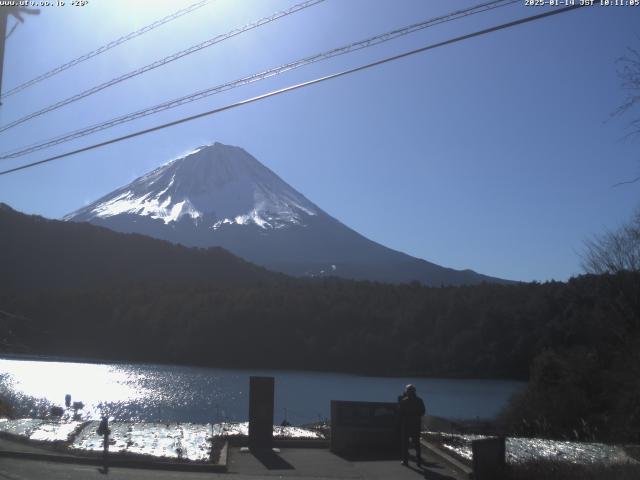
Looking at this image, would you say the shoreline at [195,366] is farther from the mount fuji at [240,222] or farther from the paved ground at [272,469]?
the mount fuji at [240,222]

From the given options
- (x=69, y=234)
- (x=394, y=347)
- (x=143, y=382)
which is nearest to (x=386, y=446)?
(x=143, y=382)

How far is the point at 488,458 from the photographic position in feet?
35.0

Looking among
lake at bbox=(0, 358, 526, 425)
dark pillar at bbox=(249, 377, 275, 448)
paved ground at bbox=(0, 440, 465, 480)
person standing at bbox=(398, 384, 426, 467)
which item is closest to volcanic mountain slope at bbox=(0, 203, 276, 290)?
lake at bbox=(0, 358, 526, 425)

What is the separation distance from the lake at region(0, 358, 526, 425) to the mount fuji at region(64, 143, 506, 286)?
8314 cm

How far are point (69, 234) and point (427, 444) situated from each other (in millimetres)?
70448

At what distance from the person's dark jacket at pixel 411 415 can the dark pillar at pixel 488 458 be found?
142 cm

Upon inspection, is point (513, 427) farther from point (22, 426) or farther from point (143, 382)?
point (143, 382)

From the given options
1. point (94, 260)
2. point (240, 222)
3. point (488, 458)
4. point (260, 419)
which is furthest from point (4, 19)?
point (240, 222)

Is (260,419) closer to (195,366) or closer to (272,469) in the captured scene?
(272,469)

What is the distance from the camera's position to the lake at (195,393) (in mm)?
30422

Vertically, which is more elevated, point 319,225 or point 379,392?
point 319,225

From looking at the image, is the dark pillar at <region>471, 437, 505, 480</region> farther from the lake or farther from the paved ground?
the lake

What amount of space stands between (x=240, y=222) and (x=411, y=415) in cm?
13518

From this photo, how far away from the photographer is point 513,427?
2650 centimetres
